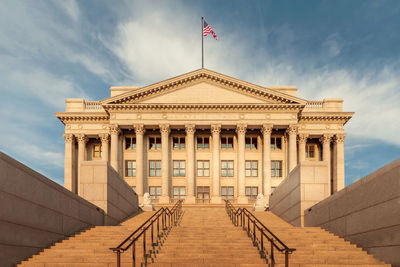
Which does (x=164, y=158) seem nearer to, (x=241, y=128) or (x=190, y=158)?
(x=190, y=158)

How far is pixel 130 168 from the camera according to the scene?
1745 inches

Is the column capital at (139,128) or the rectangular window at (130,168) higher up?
the column capital at (139,128)

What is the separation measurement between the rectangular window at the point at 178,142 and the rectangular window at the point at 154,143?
197 cm

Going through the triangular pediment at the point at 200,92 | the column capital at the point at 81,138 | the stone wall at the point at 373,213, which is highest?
the triangular pediment at the point at 200,92

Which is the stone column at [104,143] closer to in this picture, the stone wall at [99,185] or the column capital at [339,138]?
the stone wall at [99,185]

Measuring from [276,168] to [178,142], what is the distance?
13164mm

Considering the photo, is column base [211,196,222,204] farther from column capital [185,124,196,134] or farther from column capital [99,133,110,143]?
column capital [99,133,110,143]

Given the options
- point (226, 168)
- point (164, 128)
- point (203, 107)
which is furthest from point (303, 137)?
point (164, 128)

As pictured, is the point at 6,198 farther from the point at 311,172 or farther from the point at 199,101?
the point at 199,101

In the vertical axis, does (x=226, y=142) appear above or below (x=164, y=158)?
above

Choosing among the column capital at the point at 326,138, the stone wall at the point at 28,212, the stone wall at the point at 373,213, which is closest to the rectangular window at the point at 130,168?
the column capital at the point at 326,138

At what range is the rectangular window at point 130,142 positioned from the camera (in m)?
44.9

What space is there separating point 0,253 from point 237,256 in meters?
6.74

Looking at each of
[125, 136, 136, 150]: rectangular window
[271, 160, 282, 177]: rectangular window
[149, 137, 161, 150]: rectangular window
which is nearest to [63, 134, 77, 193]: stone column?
[125, 136, 136, 150]: rectangular window
